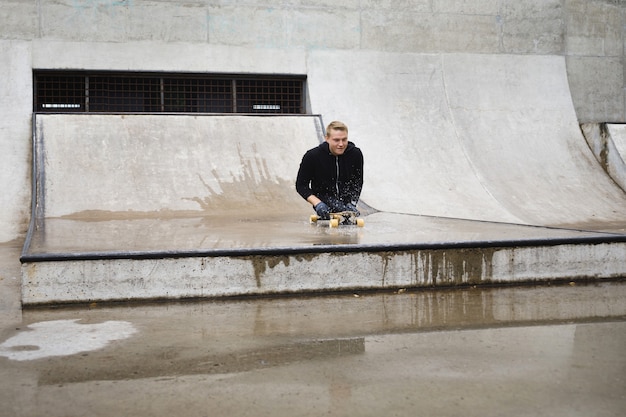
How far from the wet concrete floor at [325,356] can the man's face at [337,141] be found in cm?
210

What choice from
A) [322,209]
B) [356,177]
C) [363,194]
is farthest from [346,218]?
[363,194]

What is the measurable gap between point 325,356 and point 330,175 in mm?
3622

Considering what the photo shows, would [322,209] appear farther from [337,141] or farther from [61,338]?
[61,338]

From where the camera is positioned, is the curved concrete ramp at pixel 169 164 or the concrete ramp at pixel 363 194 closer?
the concrete ramp at pixel 363 194

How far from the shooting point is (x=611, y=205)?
423 inches

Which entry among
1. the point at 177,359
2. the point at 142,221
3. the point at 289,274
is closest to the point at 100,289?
the point at 289,274

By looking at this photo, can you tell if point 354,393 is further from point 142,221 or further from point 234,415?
point 142,221

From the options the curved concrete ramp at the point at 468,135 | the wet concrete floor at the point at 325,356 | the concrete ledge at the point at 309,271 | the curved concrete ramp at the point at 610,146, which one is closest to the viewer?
the wet concrete floor at the point at 325,356

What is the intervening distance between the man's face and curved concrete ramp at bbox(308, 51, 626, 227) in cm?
300

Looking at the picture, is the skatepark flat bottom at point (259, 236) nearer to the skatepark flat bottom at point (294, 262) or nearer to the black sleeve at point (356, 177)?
the skatepark flat bottom at point (294, 262)

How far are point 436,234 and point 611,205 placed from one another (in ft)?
20.8

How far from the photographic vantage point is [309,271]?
4621 mm

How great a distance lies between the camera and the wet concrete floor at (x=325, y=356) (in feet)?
8.12

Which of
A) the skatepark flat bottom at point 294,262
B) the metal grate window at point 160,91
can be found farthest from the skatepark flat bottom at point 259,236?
the metal grate window at point 160,91
